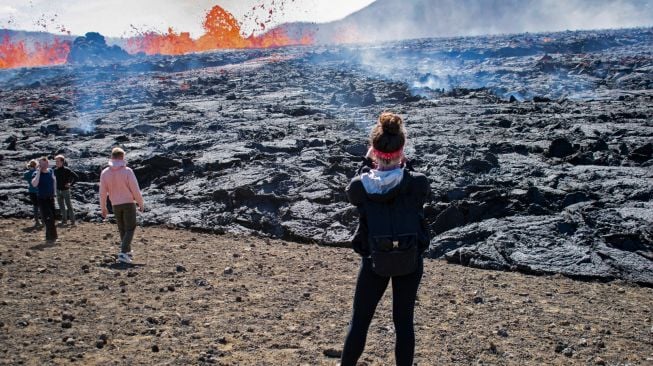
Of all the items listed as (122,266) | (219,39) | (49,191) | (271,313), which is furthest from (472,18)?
(271,313)

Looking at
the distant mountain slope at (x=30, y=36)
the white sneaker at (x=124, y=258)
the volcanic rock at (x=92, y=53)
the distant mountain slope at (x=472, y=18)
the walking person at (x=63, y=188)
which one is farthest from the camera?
the distant mountain slope at (x=30, y=36)

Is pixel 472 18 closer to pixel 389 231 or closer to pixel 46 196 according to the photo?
pixel 46 196

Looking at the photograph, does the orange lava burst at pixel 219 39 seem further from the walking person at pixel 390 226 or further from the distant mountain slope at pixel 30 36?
the walking person at pixel 390 226

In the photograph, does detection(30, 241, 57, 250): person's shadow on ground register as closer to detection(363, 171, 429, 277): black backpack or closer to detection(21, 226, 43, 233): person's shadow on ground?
detection(21, 226, 43, 233): person's shadow on ground

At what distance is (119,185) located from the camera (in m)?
7.87

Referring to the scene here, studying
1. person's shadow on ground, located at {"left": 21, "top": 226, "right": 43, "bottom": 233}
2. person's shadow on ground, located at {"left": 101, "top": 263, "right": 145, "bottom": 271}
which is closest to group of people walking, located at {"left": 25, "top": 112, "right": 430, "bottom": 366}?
person's shadow on ground, located at {"left": 101, "top": 263, "right": 145, "bottom": 271}

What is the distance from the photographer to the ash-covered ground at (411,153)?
8.83m

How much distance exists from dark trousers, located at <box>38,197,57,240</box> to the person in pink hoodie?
2.06m

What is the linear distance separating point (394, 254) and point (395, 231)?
0.47 ft

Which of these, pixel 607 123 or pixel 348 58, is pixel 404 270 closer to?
pixel 607 123

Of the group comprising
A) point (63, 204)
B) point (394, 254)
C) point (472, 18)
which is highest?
point (472, 18)

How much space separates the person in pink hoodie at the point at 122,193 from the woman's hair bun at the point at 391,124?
5309mm

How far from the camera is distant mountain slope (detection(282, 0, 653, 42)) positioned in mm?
102750

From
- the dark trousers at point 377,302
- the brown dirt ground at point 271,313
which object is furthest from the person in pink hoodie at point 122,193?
the dark trousers at point 377,302
